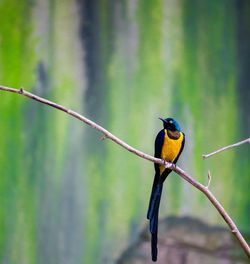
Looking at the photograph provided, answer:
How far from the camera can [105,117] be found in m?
3.39

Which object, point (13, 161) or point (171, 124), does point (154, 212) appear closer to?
point (171, 124)

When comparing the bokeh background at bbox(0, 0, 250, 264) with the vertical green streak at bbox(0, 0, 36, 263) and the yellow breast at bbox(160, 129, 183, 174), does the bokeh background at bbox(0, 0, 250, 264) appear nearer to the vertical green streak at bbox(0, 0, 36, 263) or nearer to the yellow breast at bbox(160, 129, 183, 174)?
the vertical green streak at bbox(0, 0, 36, 263)

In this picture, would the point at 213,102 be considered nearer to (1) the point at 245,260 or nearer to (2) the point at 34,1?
(1) the point at 245,260

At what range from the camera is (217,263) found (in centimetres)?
344

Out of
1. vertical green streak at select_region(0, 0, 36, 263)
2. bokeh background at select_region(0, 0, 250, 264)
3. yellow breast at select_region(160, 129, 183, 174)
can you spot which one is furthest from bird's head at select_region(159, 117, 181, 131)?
vertical green streak at select_region(0, 0, 36, 263)

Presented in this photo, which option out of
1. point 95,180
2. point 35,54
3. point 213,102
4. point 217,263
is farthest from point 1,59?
point 217,263

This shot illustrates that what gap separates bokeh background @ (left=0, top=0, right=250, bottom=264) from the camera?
331cm

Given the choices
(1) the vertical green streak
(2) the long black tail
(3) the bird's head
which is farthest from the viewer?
(1) the vertical green streak

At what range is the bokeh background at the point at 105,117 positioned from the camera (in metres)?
3.31

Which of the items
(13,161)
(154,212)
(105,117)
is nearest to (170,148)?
(154,212)

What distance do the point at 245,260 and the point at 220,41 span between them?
109 centimetres

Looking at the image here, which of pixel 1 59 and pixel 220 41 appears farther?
pixel 220 41

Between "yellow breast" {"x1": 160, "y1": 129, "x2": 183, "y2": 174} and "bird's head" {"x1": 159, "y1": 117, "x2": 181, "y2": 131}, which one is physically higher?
"bird's head" {"x1": 159, "y1": 117, "x2": 181, "y2": 131}

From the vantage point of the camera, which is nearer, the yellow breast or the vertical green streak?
the yellow breast
